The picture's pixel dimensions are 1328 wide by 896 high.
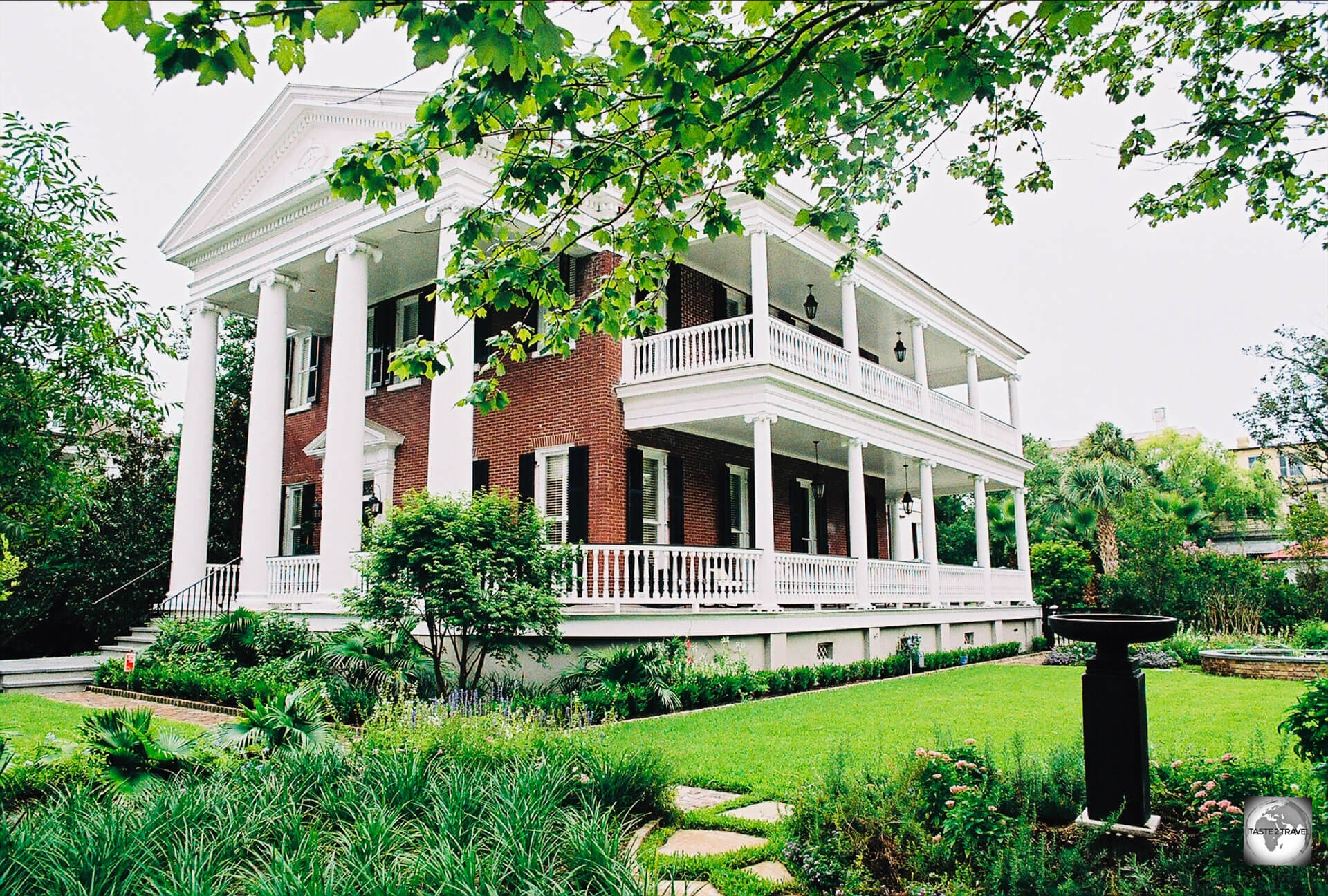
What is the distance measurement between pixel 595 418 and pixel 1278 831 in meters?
13.1

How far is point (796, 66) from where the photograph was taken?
4.94 metres

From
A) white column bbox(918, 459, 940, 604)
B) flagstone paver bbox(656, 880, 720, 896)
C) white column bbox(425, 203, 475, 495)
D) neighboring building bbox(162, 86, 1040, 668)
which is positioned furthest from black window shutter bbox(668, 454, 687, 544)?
flagstone paver bbox(656, 880, 720, 896)

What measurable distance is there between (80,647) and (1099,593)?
26.9m

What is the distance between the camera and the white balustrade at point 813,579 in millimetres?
16156

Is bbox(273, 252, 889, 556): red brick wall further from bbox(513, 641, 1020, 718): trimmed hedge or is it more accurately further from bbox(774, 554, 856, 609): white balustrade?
bbox(513, 641, 1020, 718): trimmed hedge

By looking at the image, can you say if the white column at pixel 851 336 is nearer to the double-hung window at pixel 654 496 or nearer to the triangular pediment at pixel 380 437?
the double-hung window at pixel 654 496

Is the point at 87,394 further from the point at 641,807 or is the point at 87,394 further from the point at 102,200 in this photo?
the point at 641,807

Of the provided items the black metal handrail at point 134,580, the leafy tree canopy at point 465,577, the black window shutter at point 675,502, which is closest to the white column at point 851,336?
the black window shutter at point 675,502

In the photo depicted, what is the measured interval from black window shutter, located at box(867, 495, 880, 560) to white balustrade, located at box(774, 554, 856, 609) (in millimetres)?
7853

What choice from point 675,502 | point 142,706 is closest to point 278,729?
point 142,706

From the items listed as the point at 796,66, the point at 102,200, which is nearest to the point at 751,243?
the point at 102,200

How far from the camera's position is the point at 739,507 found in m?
20.0

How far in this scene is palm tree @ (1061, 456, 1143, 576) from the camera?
104 feet

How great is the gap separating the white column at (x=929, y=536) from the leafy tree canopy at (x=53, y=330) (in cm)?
1638
